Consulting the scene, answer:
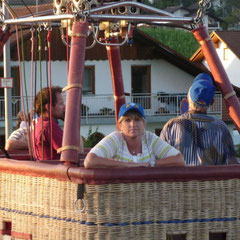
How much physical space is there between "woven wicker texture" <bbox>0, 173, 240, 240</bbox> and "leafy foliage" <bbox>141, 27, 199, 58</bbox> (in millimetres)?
52139

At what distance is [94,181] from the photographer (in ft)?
18.6

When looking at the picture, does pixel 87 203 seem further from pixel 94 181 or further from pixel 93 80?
pixel 93 80

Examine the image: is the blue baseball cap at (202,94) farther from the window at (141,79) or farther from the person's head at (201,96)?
the window at (141,79)

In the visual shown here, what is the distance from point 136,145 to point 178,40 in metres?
54.3

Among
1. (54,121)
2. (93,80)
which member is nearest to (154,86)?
→ (93,80)

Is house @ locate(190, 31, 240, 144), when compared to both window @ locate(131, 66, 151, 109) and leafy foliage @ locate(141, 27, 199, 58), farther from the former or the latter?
leafy foliage @ locate(141, 27, 199, 58)

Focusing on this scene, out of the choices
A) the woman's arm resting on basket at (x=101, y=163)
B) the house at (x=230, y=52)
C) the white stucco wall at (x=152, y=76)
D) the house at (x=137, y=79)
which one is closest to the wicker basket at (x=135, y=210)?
the woman's arm resting on basket at (x=101, y=163)

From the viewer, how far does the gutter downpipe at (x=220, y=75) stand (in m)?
6.77

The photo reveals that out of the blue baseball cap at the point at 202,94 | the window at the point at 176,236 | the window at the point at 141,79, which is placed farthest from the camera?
the window at the point at 141,79

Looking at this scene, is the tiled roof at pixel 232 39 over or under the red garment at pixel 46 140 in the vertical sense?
over

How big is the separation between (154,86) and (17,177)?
3225 centimetres

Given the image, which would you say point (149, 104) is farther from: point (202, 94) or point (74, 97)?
point (74, 97)

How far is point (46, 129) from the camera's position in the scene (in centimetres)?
697

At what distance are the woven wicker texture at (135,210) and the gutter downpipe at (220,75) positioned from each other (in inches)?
36.6
